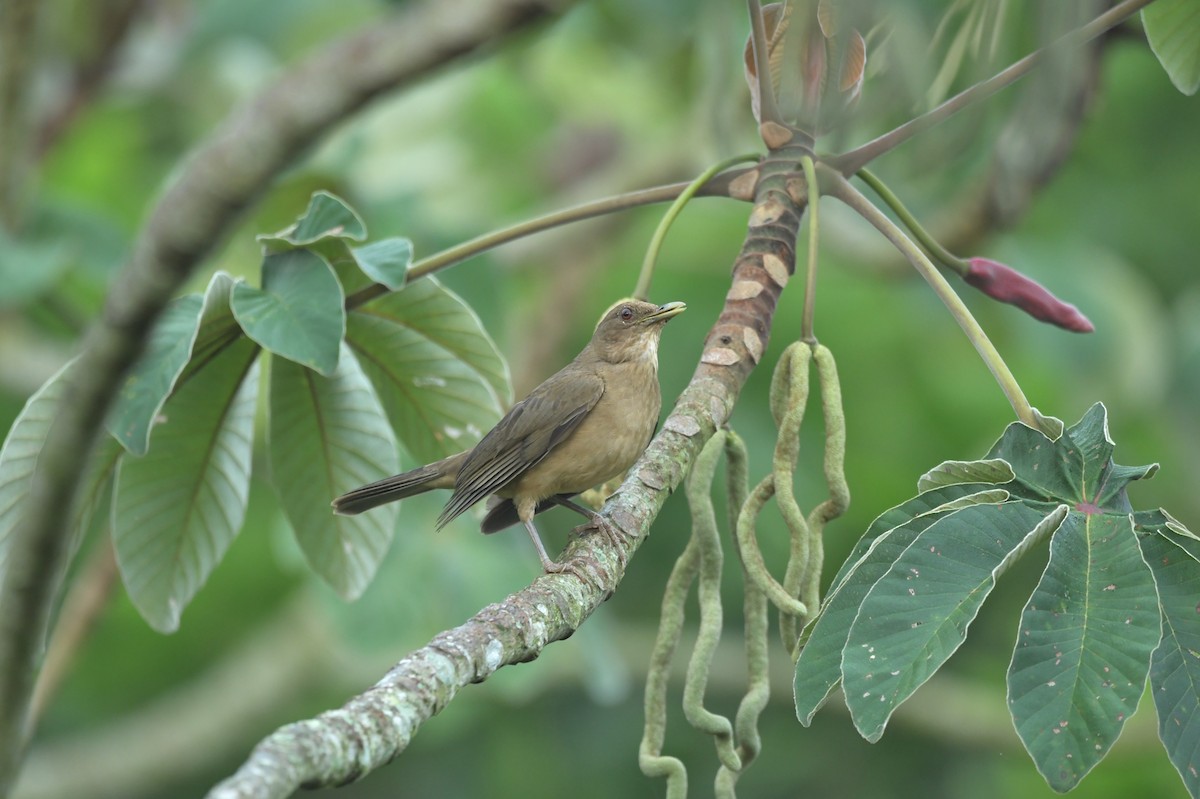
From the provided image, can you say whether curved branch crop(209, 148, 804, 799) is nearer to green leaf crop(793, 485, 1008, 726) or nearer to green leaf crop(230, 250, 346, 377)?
green leaf crop(793, 485, 1008, 726)

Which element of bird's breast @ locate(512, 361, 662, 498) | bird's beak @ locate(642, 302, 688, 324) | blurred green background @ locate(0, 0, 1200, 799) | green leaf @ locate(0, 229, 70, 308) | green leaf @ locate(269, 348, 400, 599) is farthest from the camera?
blurred green background @ locate(0, 0, 1200, 799)

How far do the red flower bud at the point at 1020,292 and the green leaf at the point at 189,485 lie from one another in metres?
1.67

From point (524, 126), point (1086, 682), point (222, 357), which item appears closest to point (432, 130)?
point (524, 126)

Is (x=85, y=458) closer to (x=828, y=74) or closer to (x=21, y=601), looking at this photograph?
(x=21, y=601)

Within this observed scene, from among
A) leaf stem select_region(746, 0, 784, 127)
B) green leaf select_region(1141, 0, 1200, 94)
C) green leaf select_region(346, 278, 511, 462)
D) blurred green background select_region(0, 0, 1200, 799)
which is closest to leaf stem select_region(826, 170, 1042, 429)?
leaf stem select_region(746, 0, 784, 127)

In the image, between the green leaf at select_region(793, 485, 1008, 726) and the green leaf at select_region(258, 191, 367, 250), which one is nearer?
the green leaf at select_region(793, 485, 1008, 726)

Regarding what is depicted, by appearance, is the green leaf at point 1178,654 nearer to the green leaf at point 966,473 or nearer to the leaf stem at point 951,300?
the green leaf at point 966,473

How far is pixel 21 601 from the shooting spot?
2305mm

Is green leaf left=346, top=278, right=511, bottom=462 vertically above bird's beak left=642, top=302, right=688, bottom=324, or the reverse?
bird's beak left=642, top=302, right=688, bottom=324

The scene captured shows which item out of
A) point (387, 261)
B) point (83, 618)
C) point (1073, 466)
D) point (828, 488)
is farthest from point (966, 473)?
point (83, 618)

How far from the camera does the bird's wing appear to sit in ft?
11.3

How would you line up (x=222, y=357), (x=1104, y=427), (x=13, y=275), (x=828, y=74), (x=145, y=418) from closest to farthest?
(x=1104, y=427), (x=145, y=418), (x=828, y=74), (x=222, y=357), (x=13, y=275)

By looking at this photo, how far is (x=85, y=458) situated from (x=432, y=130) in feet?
20.0

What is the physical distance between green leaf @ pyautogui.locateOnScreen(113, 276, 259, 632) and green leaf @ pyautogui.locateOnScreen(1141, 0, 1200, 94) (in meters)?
2.09
